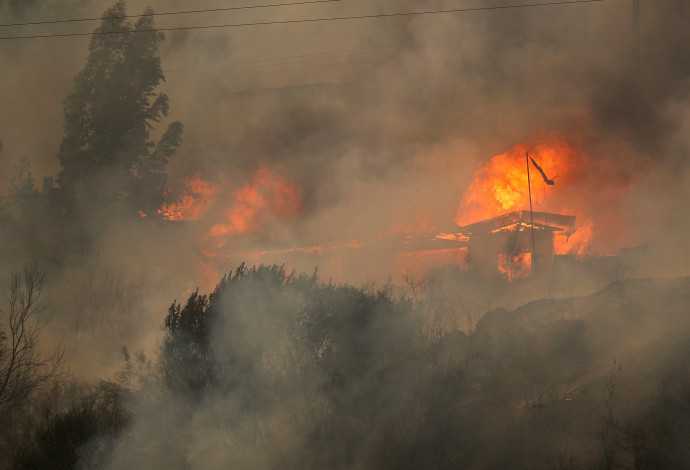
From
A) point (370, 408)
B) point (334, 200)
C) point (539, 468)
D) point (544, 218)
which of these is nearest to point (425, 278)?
point (544, 218)

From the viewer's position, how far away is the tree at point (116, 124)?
97.6 ft

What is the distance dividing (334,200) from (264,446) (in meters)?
23.9

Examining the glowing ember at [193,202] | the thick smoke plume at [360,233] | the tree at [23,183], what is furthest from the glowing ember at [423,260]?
the tree at [23,183]

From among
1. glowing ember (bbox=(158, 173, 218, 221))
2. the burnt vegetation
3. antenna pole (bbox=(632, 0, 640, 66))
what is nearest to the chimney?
glowing ember (bbox=(158, 173, 218, 221))

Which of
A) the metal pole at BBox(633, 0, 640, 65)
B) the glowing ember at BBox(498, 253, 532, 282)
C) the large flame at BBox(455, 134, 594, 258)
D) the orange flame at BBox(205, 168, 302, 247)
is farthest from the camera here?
the metal pole at BBox(633, 0, 640, 65)

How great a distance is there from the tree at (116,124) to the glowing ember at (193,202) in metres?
1.93

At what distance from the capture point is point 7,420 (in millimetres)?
14109

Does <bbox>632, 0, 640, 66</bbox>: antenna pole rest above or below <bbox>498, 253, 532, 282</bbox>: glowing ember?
above

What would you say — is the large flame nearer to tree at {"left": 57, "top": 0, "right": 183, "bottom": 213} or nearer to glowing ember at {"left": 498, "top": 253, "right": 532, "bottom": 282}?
glowing ember at {"left": 498, "top": 253, "right": 532, "bottom": 282}

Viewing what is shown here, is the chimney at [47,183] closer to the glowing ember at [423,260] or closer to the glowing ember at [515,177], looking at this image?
the glowing ember at [423,260]

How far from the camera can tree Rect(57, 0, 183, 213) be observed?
2975cm

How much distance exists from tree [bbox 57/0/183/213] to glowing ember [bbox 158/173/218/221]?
6.34 feet

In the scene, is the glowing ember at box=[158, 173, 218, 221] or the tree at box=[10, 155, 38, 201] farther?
the glowing ember at box=[158, 173, 218, 221]

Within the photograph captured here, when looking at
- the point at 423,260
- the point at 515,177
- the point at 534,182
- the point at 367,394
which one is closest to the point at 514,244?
the point at 423,260
